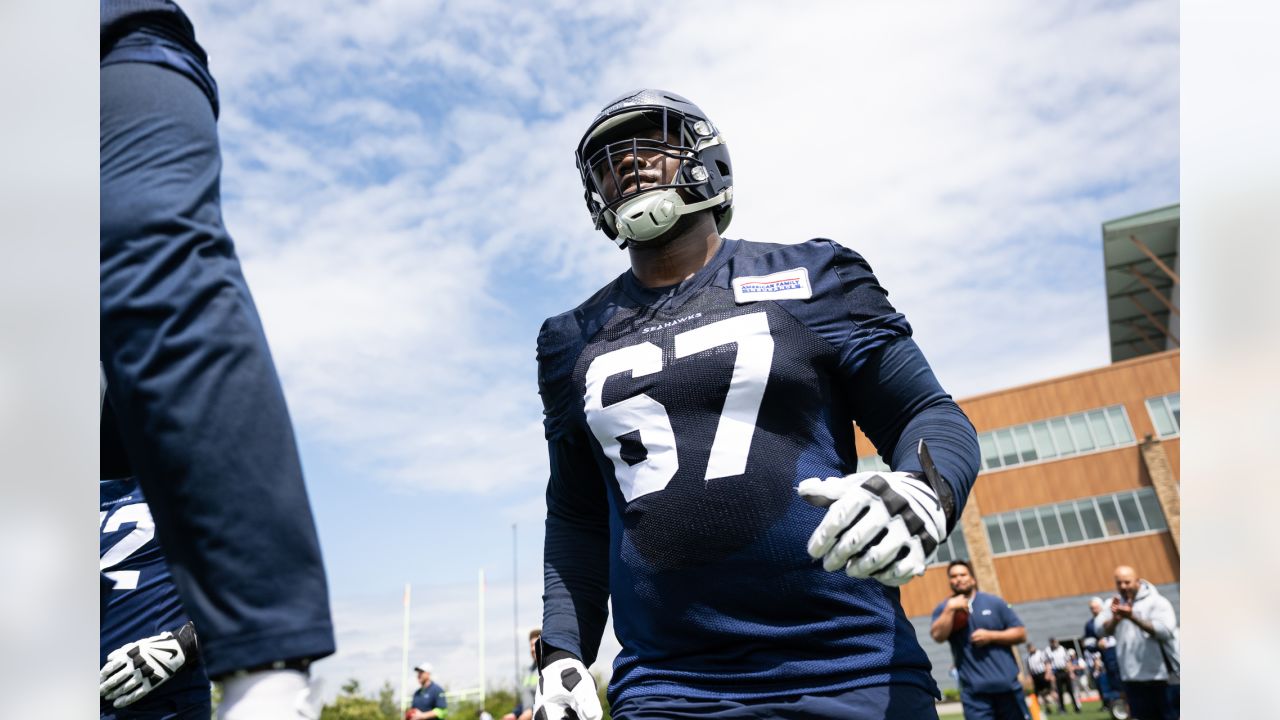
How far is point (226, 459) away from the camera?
4.66 feet

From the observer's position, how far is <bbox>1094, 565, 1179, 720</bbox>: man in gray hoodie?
32.9ft

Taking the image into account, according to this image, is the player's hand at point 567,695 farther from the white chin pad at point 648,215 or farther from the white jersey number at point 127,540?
the white jersey number at point 127,540

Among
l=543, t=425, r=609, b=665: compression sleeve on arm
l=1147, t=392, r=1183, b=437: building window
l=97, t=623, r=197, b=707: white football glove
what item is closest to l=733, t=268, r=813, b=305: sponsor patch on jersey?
l=543, t=425, r=609, b=665: compression sleeve on arm

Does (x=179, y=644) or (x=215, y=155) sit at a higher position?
(x=215, y=155)

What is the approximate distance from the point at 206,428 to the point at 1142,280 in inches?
2186

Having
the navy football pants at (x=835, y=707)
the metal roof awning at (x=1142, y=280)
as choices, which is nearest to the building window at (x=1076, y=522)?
the metal roof awning at (x=1142, y=280)

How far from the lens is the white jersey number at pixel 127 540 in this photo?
4.46 metres

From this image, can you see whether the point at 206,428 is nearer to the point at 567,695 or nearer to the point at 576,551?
the point at 567,695

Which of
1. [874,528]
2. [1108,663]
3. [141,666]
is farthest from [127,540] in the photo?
[1108,663]

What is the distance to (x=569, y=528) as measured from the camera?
3.37 m

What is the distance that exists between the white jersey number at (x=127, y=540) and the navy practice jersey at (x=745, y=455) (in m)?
2.45
